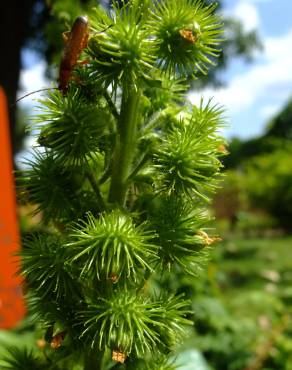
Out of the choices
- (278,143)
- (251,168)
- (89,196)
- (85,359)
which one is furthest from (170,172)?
(278,143)

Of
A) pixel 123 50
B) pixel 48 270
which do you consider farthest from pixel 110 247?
pixel 123 50

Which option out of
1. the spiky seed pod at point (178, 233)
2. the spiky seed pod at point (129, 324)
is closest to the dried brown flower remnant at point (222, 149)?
the spiky seed pod at point (178, 233)

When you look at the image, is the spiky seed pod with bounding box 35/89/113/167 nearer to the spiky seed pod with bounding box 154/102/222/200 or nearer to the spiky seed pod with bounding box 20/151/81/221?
the spiky seed pod with bounding box 20/151/81/221

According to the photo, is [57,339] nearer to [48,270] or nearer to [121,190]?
[48,270]

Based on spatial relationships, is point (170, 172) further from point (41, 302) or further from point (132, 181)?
point (41, 302)

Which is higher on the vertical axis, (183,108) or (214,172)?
(183,108)

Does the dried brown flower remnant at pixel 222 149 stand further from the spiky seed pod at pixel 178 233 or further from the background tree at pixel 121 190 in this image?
the spiky seed pod at pixel 178 233
